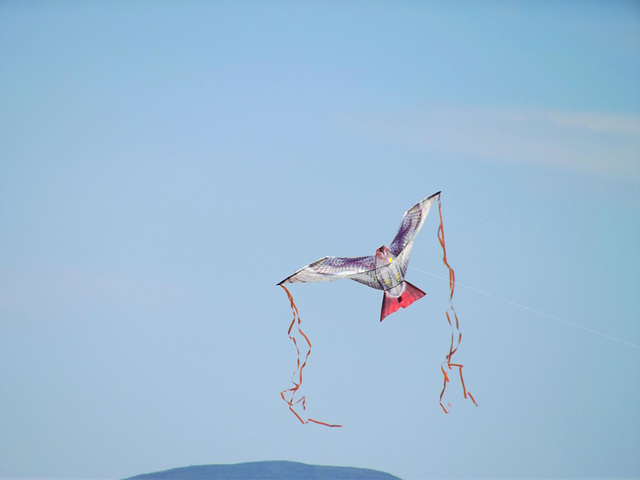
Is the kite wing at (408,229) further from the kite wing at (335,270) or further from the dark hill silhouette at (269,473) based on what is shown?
the dark hill silhouette at (269,473)

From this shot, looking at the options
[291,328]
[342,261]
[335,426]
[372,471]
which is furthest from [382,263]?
[372,471]

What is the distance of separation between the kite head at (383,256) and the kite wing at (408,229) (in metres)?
0.10

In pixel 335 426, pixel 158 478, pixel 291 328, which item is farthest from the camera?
pixel 158 478

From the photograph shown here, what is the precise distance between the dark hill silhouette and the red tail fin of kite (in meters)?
5.38

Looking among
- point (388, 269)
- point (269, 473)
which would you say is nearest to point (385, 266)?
point (388, 269)

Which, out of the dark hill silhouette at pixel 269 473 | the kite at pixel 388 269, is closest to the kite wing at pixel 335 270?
the kite at pixel 388 269

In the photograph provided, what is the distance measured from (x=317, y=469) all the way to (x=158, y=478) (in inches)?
112

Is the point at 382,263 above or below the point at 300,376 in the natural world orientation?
above

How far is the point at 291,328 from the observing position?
43.7 feet

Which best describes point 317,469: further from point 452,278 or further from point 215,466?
point 452,278

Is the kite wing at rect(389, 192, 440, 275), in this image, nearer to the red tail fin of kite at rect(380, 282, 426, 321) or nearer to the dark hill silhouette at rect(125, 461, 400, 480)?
the red tail fin of kite at rect(380, 282, 426, 321)

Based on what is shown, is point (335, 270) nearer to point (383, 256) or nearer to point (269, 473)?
point (383, 256)

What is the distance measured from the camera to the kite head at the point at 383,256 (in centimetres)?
1331

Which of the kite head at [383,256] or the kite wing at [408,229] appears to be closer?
the kite head at [383,256]
